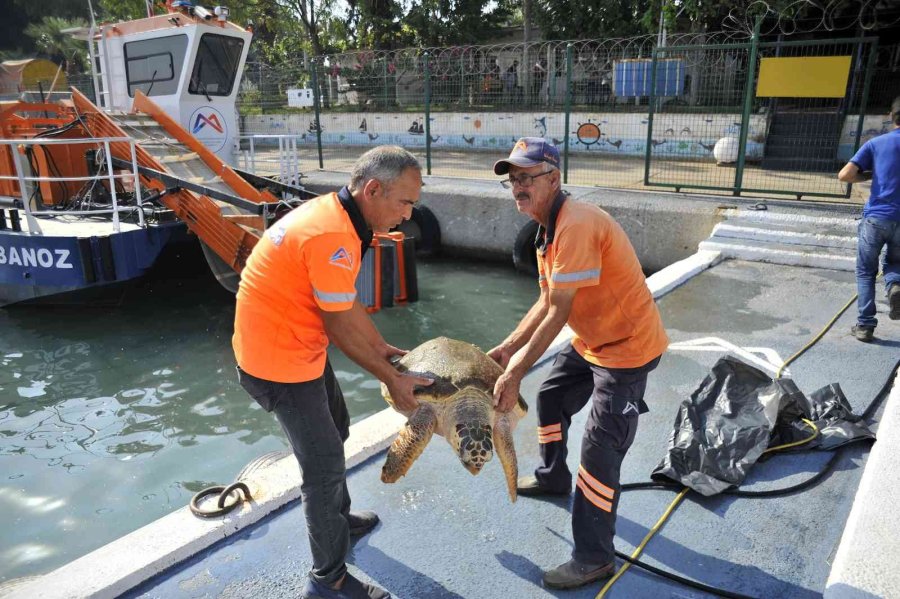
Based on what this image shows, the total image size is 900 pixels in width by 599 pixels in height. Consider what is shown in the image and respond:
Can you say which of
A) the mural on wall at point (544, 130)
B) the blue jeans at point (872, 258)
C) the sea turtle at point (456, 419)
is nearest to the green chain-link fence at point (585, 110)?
the mural on wall at point (544, 130)

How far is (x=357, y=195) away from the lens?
216 centimetres

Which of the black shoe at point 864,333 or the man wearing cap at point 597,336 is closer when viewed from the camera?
the man wearing cap at point 597,336

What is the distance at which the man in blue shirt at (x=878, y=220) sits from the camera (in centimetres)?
450

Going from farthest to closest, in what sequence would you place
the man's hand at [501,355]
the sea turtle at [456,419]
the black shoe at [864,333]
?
the black shoe at [864,333], the man's hand at [501,355], the sea turtle at [456,419]

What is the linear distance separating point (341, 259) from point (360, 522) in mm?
1336

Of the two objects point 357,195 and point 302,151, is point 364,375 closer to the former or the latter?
point 357,195

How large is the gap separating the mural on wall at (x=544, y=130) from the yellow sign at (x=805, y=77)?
2.74 metres

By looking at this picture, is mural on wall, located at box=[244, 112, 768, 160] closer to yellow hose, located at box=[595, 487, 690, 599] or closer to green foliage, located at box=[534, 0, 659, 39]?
green foliage, located at box=[534, 0, 659, 39]

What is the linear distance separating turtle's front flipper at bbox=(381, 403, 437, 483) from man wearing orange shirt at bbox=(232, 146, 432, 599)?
342 mm

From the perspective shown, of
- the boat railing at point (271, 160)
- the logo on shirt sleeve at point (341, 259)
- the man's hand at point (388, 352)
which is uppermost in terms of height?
the logo on shirt sleeve at point (341, 259)

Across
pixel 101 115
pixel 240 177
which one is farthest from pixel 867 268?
pixel 101 115

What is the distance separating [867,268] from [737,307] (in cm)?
122

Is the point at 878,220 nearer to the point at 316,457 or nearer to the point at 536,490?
the point at 536,490

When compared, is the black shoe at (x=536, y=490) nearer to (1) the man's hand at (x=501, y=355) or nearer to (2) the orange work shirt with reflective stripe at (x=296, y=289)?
(1) the man's hand at (x=501, y=355)
